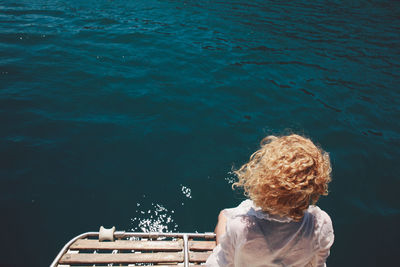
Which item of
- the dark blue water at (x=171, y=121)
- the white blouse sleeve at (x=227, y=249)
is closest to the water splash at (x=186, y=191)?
the dark blue water at (x=171, y=121)

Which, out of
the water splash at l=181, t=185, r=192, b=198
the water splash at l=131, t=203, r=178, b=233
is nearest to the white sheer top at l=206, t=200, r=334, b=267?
the water splash at l=131, t=203, r=178, b=233

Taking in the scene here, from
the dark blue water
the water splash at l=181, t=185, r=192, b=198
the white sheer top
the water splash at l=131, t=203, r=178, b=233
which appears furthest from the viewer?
the water splash at l=181, t=185, r=192, b=198

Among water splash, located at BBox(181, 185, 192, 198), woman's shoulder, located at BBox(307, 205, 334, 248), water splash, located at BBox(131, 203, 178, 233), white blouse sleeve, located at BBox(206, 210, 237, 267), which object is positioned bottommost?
water splash, located at BBox(131, 203, 178, 233)

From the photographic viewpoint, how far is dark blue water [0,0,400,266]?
149 inches

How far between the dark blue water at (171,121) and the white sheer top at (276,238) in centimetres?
250

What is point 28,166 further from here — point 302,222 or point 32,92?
point 302,222

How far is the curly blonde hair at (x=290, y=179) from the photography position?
1228mm

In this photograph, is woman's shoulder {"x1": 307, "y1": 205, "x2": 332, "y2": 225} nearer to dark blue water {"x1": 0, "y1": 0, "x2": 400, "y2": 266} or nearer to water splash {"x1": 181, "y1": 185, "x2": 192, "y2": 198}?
dark blue water {"x1": 0, "y1": 0, "x2": 400, "y2": 266}

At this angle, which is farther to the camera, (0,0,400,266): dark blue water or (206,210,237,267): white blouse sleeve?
(0,0,400,266): dark blue water

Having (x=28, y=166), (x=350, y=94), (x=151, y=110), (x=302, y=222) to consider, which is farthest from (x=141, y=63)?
(x=302, y=222)

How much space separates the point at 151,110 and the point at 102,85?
77.7 inches

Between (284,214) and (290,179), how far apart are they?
26 cm

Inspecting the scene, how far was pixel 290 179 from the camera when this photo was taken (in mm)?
1215

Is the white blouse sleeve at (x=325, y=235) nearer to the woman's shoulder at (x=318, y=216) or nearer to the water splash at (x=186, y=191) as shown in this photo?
the woman's shoulder at (x=318, y=216)
